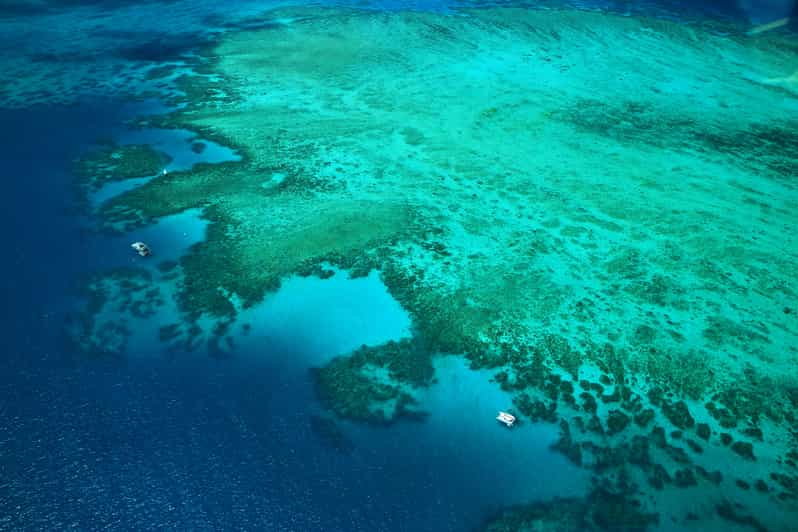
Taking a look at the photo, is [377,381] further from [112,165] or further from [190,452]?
[112,165]

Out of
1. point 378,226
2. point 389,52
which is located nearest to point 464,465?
point 378,226

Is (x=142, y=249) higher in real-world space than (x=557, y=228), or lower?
lower

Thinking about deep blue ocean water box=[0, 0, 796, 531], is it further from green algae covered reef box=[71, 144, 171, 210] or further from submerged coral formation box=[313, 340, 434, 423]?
green algae covered reef box=[71, 144, 171, 210]

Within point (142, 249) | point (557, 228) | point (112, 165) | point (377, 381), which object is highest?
point (557, 228)

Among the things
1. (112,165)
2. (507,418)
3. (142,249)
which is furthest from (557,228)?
(112,165)

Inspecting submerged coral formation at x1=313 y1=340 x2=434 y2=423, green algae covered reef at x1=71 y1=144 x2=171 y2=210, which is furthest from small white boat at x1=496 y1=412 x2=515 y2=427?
green algae covered reef at x1=71 y1=144 x2=171 y2=210
